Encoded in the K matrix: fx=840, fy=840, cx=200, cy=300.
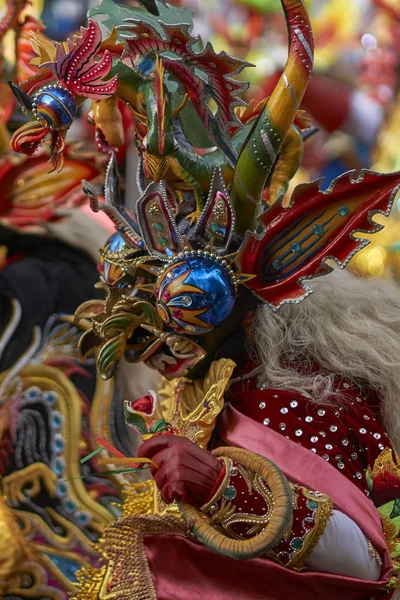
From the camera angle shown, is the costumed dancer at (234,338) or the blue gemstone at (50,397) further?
the blue gemstone at (50,397)

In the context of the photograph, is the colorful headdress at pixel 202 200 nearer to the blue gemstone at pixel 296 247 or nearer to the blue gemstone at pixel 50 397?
the blue gemstone at pixel 296 247

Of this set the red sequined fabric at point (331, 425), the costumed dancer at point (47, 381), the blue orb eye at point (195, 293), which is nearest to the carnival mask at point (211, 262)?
the blue orb eye at point (195, 293)

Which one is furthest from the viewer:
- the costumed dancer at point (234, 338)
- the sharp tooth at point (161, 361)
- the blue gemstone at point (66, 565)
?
the blue gemstone at point (66, 565)

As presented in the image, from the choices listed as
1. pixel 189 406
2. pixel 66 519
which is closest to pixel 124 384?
pixel 66 519

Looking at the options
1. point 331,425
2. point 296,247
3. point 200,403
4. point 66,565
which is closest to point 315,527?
point 331,425

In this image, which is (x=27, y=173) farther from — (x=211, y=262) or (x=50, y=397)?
(x=211, y=262)

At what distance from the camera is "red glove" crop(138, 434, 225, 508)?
3.38 feet

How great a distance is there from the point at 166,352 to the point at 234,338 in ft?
0.36

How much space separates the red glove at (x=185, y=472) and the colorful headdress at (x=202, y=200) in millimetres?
185

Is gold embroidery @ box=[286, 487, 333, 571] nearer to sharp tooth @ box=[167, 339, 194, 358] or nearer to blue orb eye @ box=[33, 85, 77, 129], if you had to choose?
sharp tooth @ box=[167, 339, 194, 358]

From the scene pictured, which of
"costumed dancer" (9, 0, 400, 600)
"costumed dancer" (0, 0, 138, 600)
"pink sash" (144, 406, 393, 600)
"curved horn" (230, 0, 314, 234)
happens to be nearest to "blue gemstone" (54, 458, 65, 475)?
"costumed dancer" (0, 0, 138, 600)

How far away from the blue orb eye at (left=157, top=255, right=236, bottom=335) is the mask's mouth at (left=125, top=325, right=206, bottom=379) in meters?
0.08

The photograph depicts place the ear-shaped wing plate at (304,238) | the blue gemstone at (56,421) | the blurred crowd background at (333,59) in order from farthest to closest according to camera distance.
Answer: the blurred crowd background at (333,59), the blue gemstone at (56,421), the ear-shaped wing plate at (304,238)

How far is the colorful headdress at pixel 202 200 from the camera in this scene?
3.81 ft
